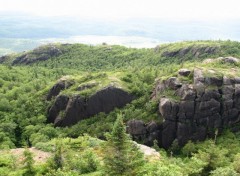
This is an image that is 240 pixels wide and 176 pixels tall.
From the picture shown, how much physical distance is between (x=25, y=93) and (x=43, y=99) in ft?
54.4

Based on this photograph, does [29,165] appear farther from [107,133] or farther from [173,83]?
[173,83]

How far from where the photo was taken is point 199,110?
299ft

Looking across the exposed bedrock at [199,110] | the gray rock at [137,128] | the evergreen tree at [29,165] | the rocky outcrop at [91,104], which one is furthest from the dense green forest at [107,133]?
the exposed bedrock at [199,110]

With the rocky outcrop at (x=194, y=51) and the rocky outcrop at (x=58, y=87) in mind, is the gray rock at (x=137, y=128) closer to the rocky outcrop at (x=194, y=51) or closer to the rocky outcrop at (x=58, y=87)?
the rocky outcrop at (x=58, y=87)

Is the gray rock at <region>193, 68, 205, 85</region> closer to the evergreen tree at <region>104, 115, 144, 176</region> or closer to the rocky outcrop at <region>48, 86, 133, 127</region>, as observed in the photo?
the rocky outcrop at <region>48, 86, 133, 127</region>

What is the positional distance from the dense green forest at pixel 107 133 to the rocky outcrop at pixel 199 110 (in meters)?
2.28

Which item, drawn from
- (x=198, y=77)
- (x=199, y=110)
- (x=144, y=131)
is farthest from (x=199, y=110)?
(x=144, y=131)

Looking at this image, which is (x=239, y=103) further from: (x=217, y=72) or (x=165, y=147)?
(x=165, y=147)

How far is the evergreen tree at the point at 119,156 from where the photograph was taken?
36188mm

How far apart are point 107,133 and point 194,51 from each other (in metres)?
→ 141

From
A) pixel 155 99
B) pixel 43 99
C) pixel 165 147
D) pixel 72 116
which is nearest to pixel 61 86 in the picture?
pixel 43 99

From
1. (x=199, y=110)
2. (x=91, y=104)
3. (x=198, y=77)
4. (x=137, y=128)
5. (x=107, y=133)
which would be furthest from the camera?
(x=91, y=104)

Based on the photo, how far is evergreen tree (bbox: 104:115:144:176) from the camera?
119ft

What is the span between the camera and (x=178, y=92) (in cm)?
9462
